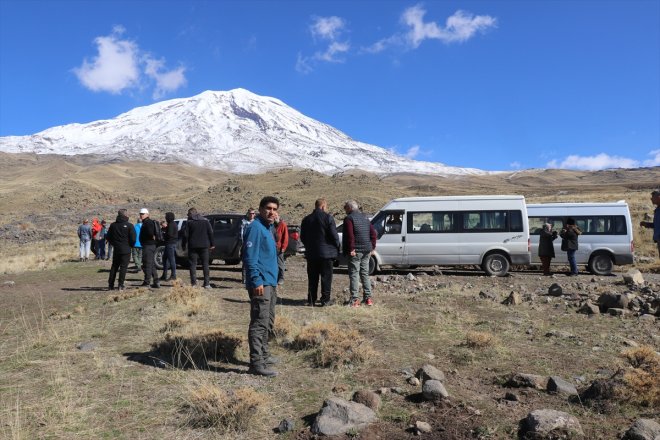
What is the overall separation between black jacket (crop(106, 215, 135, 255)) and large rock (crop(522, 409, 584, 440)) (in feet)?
30.6

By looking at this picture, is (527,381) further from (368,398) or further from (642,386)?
(368,398)

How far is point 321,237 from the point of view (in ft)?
29.8

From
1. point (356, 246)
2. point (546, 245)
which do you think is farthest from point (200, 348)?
point (546, 245)

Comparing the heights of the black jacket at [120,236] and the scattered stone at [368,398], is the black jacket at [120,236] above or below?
above

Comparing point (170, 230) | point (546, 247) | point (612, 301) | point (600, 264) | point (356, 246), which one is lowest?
point (612, 301)

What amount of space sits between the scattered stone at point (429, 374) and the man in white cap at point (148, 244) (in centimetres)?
785

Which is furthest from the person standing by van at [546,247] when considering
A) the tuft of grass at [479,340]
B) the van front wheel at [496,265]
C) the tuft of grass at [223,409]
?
the tuft of grass at [223,409]

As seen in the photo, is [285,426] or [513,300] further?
[513,300]

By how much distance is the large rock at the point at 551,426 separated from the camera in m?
3.85

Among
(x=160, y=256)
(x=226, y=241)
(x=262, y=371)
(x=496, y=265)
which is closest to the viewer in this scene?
(x=262, y=371)

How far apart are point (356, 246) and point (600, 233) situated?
10224 mm

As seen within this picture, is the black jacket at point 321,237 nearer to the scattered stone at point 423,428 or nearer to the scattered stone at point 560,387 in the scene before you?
the scattered stone at point 560,387

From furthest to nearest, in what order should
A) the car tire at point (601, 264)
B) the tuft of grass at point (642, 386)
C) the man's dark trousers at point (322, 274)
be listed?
1. the car tire at point (601, 264)
2. the man's dark trousers at point (322, 274)
3. the tuft of grass at point (642, 386)

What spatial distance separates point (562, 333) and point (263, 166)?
149 m
